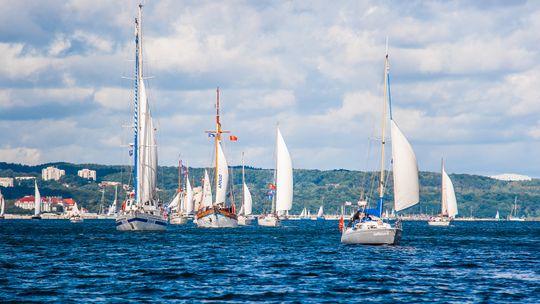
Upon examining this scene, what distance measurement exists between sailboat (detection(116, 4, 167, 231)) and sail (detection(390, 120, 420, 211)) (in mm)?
40516

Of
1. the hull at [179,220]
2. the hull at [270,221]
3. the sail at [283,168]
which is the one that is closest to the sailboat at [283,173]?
the sail at [283,168]

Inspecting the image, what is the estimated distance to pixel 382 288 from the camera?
48.0 m

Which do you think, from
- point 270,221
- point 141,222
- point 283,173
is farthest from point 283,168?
point 141,222

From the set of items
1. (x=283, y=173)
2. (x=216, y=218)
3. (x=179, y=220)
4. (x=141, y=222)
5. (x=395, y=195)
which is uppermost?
(x=283, y=173)

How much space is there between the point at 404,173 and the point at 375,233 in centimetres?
540

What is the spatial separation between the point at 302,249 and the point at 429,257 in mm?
14691

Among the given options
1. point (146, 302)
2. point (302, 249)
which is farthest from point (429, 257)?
point (146, 302)

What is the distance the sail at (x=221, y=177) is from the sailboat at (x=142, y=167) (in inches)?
1053

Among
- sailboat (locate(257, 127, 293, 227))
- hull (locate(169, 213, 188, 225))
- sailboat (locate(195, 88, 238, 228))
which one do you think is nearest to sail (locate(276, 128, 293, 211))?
sailboat (locate(257, 127, 293, 227))

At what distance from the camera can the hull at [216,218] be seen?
138 m

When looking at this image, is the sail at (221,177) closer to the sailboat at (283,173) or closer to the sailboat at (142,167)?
the sailboat at (283,173)

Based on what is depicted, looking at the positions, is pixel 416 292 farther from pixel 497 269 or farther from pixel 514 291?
pixel 497 269

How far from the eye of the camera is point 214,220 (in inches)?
5522

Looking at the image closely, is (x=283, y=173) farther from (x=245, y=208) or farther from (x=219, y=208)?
(x=245, y=208)
